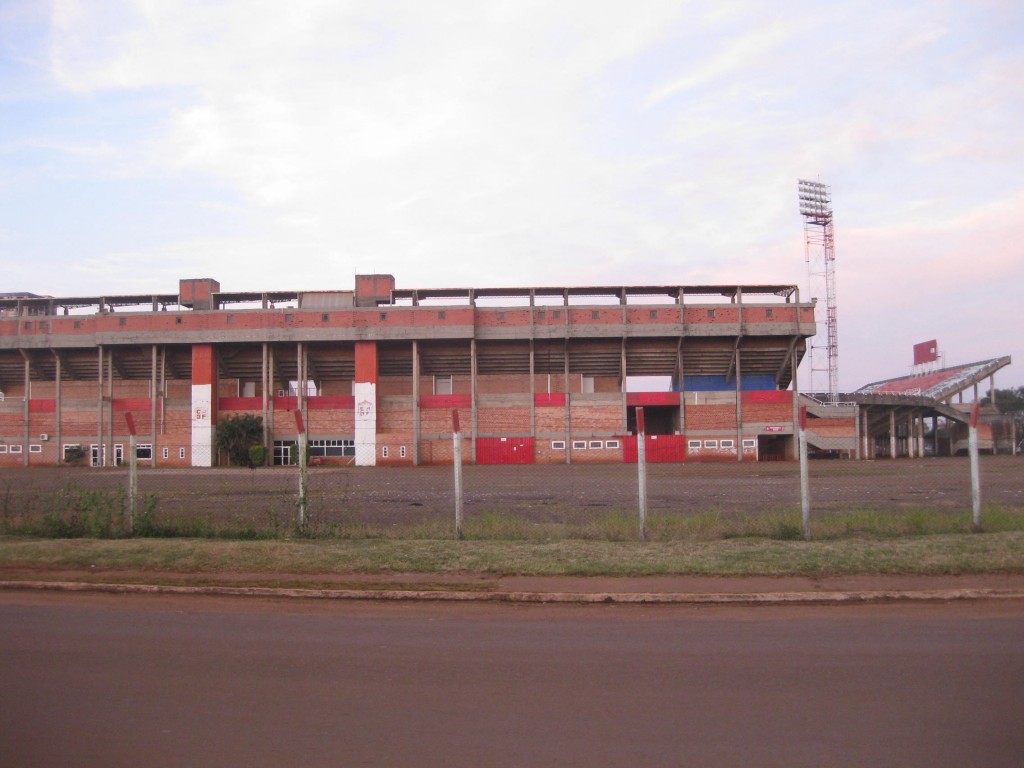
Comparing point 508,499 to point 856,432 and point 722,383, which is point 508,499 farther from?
point 856,432

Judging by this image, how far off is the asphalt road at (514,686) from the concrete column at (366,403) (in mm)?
48883

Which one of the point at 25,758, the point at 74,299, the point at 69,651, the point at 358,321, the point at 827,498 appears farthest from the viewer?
the point at 74,299

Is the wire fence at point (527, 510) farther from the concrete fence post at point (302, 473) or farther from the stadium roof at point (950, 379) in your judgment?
the stadium roof at point (950, 379)

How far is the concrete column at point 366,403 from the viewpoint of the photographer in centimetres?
5747

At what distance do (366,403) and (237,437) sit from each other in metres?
9.47

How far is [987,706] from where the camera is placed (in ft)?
17.6

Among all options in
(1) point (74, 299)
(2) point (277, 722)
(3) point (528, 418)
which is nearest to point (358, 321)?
(3) point (528, 418)

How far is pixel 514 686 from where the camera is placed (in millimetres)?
5926

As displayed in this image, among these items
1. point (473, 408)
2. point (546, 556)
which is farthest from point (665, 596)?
point (473, 408)

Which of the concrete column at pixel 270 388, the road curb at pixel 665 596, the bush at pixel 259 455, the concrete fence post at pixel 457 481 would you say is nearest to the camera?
the road curb at pixel 665 596

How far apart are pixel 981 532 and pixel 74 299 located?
213 feet

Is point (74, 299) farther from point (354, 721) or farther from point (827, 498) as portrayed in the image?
point (354, 721)

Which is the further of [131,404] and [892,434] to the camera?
[892,434]

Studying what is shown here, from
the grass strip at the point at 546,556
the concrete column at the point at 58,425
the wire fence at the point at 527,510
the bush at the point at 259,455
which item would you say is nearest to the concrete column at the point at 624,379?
the bush at the point at 259,455
